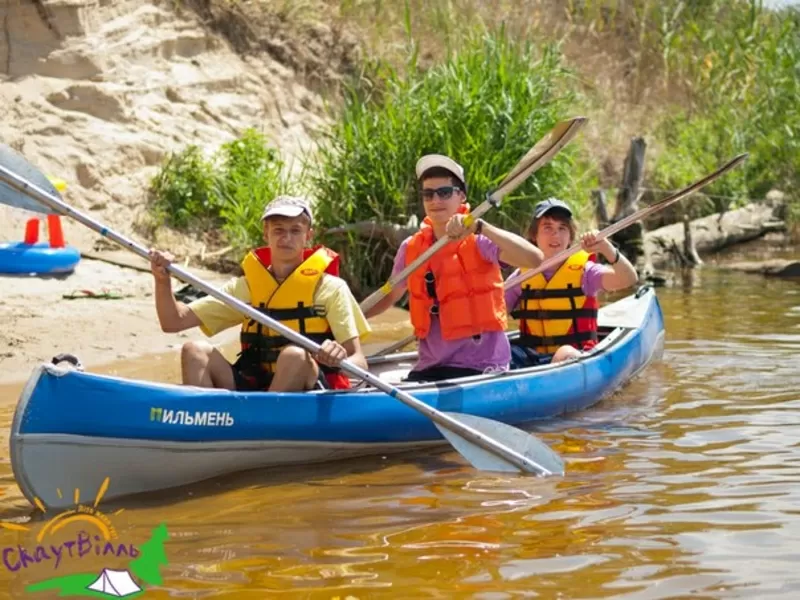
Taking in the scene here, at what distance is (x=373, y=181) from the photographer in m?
9.39

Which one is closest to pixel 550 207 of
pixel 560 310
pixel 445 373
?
pixel 560 310

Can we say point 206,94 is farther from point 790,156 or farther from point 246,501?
point 246,501

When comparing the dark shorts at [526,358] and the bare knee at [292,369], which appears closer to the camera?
the bare knee at [292,369]

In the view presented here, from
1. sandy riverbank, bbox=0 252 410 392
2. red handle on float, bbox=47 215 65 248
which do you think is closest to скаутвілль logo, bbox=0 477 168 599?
sandy riverbank, bbox=0 252 410 392

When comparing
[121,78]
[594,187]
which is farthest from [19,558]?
[594,187]

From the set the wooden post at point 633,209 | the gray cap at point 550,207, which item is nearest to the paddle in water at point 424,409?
the gray cap at point 550,207

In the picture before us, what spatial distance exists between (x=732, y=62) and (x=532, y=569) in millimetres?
14561

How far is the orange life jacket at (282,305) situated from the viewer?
487 centimetres

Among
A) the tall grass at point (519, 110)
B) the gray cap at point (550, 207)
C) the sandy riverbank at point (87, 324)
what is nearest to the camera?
the gray cap at point (550, 207)

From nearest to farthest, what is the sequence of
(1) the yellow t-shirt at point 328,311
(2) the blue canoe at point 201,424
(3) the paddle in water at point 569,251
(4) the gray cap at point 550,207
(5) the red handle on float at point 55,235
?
1. (2) the blue canoe at point 201,424
2. (1) the yellow t-shirt at point 328,311
3. (3) the paddle in water at point 569,251
4. (4) the gray cap at point 550,207
5. (5) the red handle on float at point 55,235

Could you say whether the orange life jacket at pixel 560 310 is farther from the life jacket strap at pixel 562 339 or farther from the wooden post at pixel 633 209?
the wooden post at pixel 633 209

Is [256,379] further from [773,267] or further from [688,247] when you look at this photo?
[688,247]

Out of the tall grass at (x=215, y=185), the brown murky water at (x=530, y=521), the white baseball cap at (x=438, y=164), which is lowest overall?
the brown murky water at (x=530, y=521)

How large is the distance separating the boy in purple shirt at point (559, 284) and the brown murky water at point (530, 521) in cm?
46
